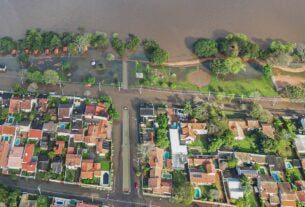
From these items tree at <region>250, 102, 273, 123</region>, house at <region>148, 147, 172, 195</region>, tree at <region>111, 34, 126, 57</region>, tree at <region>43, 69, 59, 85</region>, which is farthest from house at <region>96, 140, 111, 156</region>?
tree at <region>250, 102, 273, 123</region>

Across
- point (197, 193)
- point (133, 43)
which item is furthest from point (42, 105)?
point (197, 193)

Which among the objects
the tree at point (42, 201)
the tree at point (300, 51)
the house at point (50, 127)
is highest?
the tree at point (300, 51)

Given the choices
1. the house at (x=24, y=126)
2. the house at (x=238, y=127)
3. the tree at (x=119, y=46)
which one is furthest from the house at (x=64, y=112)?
the house at (x=238, y=127)

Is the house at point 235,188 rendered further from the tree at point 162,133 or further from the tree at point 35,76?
the tree at point 35,76

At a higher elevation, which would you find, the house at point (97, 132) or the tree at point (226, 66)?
the tree at point (226, 66)

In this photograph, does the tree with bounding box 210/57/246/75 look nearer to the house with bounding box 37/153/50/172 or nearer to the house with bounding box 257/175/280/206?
the house with bounding box 257/175/280/206
